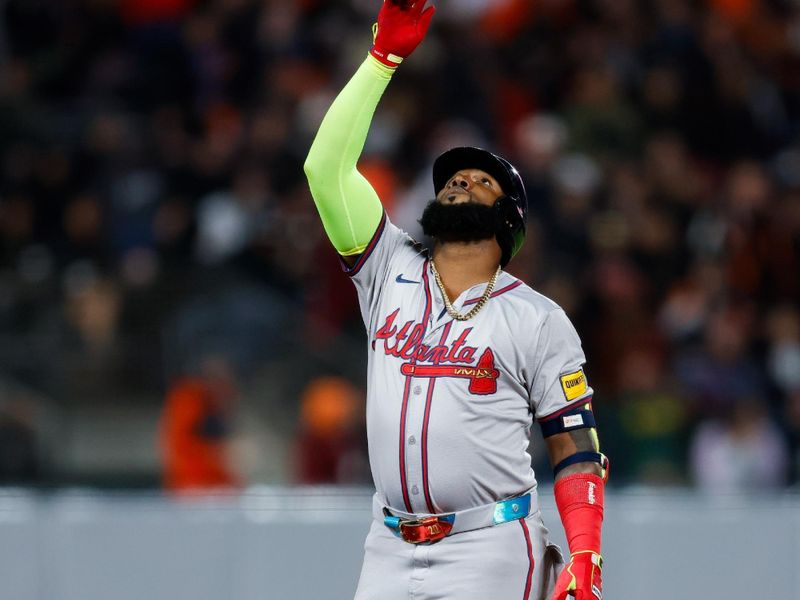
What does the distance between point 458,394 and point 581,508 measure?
437 mm

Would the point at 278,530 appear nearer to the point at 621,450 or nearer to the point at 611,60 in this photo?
the point at 621,450

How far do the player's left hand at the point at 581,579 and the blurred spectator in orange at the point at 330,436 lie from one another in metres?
4.16

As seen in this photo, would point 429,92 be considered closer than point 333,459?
No

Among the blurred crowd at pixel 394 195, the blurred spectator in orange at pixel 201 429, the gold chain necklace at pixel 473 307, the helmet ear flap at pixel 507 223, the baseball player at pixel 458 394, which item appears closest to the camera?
→ the baseball player at pixel 458 394

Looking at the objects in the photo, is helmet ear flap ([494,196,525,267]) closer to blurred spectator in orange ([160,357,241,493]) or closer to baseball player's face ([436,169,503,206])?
baseball player's face ([436,169,503,206])

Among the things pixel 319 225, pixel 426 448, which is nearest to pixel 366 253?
pixel 426 448

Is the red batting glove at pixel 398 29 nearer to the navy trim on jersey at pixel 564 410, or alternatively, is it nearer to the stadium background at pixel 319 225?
the navy trim on jersey at pixel 564 410

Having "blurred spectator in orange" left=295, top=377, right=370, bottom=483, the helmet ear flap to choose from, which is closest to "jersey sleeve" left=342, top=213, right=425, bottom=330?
the helmet ear flap

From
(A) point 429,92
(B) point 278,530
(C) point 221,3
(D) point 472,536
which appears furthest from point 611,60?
(D) point 472,536

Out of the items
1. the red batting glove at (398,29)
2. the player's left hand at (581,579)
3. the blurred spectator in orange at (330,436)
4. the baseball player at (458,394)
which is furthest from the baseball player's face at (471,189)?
the blurred spectator in orange at (330,436)

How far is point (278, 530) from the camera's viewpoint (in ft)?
23.0

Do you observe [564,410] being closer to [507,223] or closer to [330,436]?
[507,223]

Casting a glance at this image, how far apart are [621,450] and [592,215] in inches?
83.8

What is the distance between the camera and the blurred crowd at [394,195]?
7898 mm
